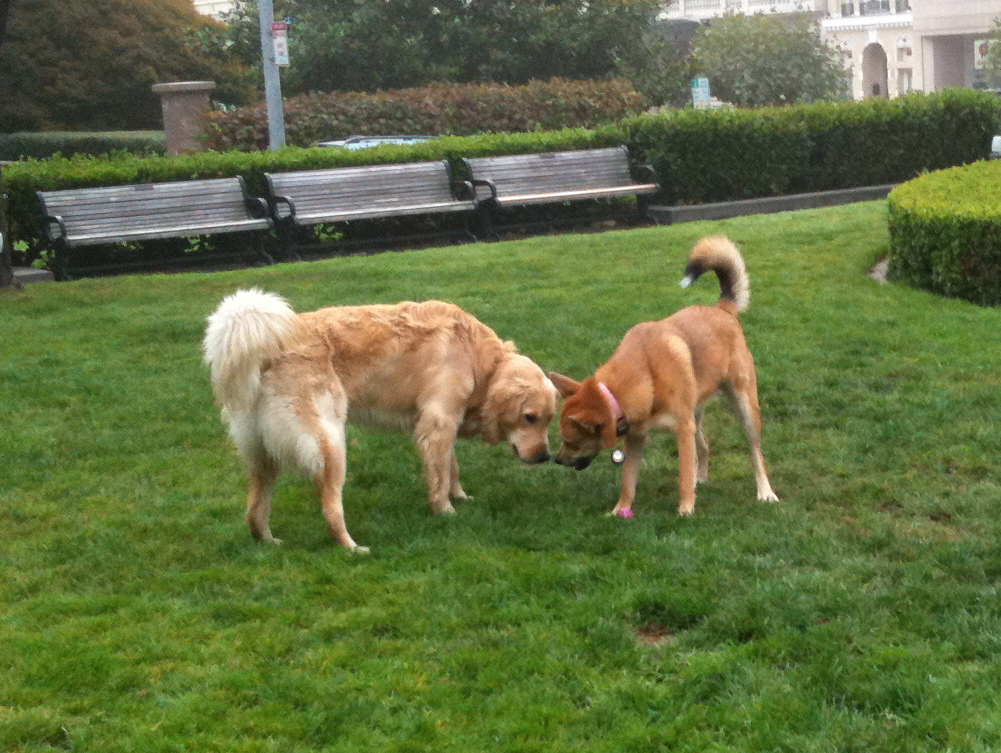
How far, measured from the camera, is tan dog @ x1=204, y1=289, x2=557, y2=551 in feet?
20.4

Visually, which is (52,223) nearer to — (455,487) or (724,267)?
(455,487)

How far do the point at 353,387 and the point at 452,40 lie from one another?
25.6 metres

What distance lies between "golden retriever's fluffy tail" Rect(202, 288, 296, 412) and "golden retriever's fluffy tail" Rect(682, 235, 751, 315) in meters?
2.29

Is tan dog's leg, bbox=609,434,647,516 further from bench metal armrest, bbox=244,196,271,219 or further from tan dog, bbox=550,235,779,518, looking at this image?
bench metal armrest, bbox=244,196,271,219

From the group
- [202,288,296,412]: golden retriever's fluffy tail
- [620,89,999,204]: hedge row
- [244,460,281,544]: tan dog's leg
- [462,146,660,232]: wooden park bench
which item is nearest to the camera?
[202,288,296,412]: golden retriever's fluffy tail

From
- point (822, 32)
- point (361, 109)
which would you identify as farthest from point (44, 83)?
point (822, 32)

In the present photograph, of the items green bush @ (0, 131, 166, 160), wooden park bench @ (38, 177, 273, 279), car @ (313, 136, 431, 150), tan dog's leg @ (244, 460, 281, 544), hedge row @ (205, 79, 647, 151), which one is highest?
green bush @ (0, 131, 166, 160)

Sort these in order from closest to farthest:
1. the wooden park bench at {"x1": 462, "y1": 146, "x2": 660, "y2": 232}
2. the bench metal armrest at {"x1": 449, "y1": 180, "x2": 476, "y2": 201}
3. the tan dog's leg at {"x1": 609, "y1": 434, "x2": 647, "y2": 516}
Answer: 1. the tan dog's leg at {"x1": 609, "y1": 434, "x2": 647, "y2": 516}
2. the bench metal armrest at {"x1": 449, "y1": 180, "x2": 476, "y2": 201}
3. the wooden park bench at {"x1": 462, "y1": 146, "x2": 660, "y2": 232}

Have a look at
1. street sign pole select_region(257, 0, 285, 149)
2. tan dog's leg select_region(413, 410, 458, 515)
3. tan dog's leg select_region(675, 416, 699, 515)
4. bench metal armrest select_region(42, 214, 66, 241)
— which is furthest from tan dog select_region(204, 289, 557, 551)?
street sign pole select_region(257, 0, 285, 149)

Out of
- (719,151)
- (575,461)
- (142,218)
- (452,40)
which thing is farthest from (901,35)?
(575,461)

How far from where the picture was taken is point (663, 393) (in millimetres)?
6770

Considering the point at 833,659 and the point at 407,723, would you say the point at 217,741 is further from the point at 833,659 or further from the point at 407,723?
the point at 833,659

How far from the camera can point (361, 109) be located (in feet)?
84.6

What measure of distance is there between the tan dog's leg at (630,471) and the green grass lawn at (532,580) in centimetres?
16
